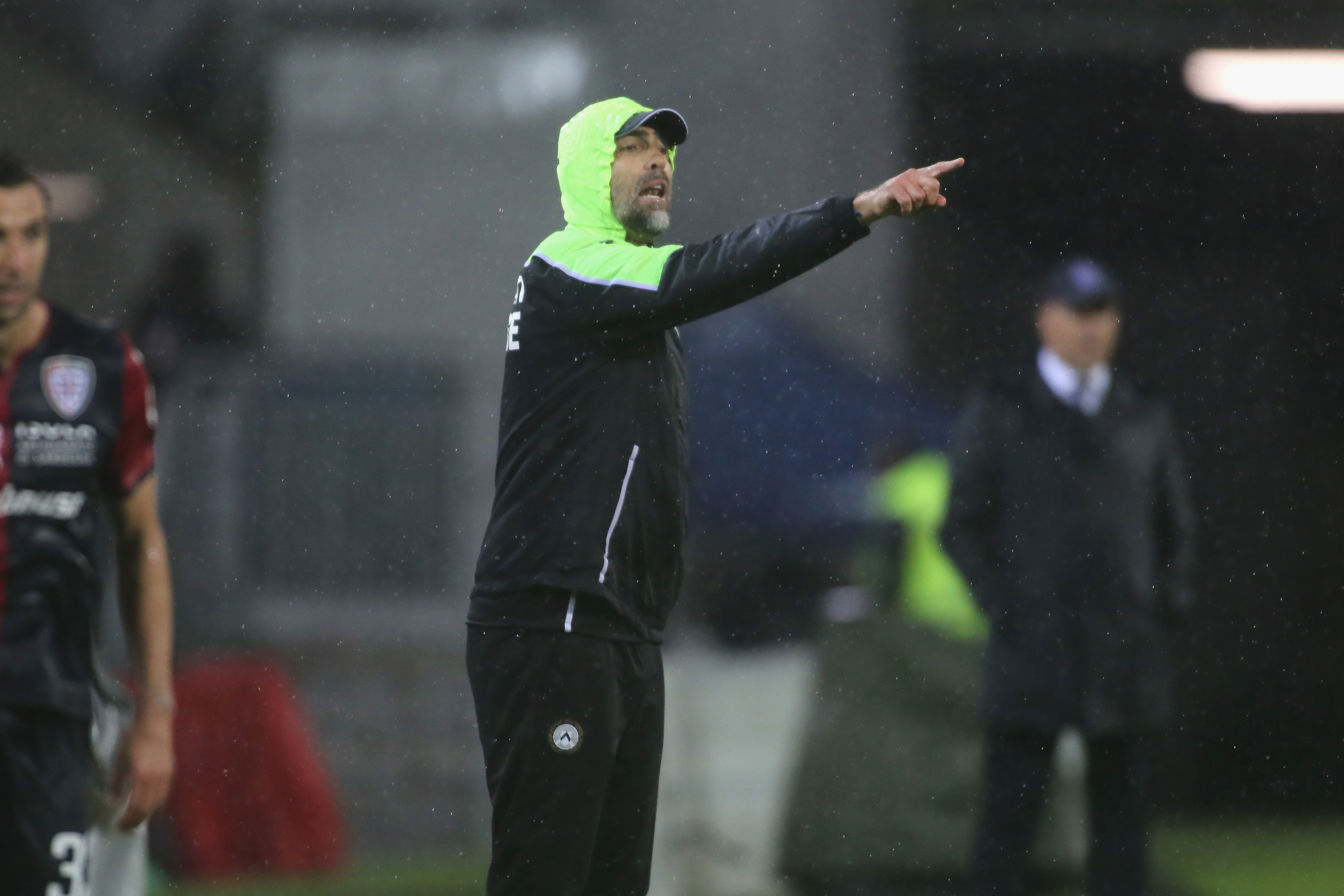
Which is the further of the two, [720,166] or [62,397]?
[720,166]

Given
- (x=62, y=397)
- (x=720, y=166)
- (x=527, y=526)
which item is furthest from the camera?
(x=720, y=166)

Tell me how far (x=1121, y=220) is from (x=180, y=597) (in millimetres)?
2048

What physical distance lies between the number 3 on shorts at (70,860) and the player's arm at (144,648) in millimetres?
91

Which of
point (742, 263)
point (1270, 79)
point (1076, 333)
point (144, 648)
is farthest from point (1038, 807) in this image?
point (144, 648)

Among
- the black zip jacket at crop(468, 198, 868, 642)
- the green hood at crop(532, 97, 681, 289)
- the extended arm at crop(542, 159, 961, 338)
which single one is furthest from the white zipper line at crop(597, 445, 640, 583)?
the green hood at crop(532, 97, 681, 289)

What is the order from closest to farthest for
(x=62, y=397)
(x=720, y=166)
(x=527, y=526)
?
1. (x=62, y=397)
2. (x=527, y=526)
3. (x=720, y=166)

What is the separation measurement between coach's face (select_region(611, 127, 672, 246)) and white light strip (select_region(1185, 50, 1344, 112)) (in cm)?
128

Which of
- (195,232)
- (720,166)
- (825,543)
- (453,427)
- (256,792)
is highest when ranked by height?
(720,166)

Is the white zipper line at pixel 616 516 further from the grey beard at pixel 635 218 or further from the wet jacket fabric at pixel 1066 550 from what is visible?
the wet jacket fabric at pixel 1066 550

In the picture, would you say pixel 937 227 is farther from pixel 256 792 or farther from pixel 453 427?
pixel 256 792

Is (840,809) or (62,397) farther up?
(62,397)

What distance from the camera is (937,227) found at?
2836mm

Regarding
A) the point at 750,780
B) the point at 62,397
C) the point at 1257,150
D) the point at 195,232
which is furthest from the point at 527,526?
the point at 1257,150

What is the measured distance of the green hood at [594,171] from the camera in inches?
85.7
